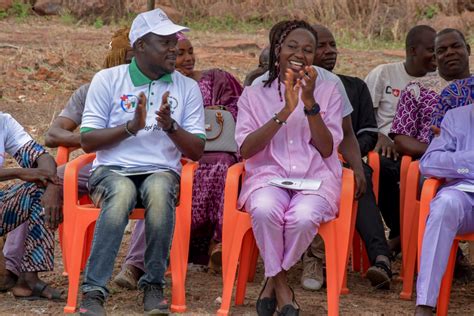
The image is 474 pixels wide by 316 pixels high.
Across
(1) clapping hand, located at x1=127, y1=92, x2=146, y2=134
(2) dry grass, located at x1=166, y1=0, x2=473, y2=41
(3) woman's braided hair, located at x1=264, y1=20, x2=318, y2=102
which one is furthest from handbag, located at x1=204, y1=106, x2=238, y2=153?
(2) dry grass, located at x1=166, y1=0, x2=473, y2=41

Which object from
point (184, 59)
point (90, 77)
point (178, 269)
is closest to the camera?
point (178, 269)

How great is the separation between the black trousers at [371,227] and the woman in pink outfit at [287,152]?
0.69 m

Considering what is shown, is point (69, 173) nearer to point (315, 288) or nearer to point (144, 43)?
point (144, 43)

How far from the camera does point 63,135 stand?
20.2 feet

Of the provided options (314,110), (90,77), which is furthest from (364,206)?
(90,77)

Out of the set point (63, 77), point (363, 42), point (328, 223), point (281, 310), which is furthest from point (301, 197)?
point (363, 42)

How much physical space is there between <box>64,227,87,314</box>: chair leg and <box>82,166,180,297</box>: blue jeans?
0.18 meters

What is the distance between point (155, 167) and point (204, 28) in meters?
10.4

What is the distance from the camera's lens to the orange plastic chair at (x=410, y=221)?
234 inches

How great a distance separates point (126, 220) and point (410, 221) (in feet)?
5.72

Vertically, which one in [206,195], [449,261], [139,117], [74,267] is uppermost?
[139,117]

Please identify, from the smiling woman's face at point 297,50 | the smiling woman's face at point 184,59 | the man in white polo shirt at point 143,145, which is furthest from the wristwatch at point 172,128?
the smiling woman's face at point 184,59

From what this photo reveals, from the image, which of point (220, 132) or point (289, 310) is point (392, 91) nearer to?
point (220, 132)

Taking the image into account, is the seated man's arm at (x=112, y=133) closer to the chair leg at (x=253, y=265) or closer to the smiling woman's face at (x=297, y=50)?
the smiling woman's face at (x=297, y=50)
